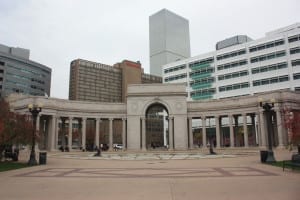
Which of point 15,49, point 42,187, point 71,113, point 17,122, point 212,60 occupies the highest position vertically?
point 15,49

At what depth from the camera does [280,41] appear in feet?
271

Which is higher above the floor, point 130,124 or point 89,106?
point 89,106

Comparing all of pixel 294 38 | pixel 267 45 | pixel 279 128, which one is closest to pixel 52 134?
pixel 279 128

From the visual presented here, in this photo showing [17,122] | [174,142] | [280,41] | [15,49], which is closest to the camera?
[17,122]

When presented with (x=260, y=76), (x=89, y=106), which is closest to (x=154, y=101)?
(x=89, y=106)

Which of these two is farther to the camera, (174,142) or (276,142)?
(174,142)

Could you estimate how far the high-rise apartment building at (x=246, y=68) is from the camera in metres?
80.0

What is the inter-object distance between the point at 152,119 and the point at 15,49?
3083 inches

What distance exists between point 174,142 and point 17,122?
1620 inches

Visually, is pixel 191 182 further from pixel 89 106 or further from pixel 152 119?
pixel 152 119

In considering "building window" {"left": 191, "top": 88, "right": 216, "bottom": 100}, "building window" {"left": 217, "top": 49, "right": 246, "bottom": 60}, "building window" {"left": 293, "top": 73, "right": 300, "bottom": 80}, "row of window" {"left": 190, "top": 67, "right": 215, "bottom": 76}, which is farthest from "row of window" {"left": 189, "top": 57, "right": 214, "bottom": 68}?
"building window" {"left": 293, "top": 73, "right": 300, "bottom": 80}

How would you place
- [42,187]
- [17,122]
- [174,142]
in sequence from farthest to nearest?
[174,142], [17,122], [42,187]

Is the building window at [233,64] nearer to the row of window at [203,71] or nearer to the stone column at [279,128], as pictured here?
the row of window at [203,71]

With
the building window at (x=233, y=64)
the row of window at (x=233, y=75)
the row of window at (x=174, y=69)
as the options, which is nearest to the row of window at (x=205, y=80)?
the row of window at (x=233, y=75)
